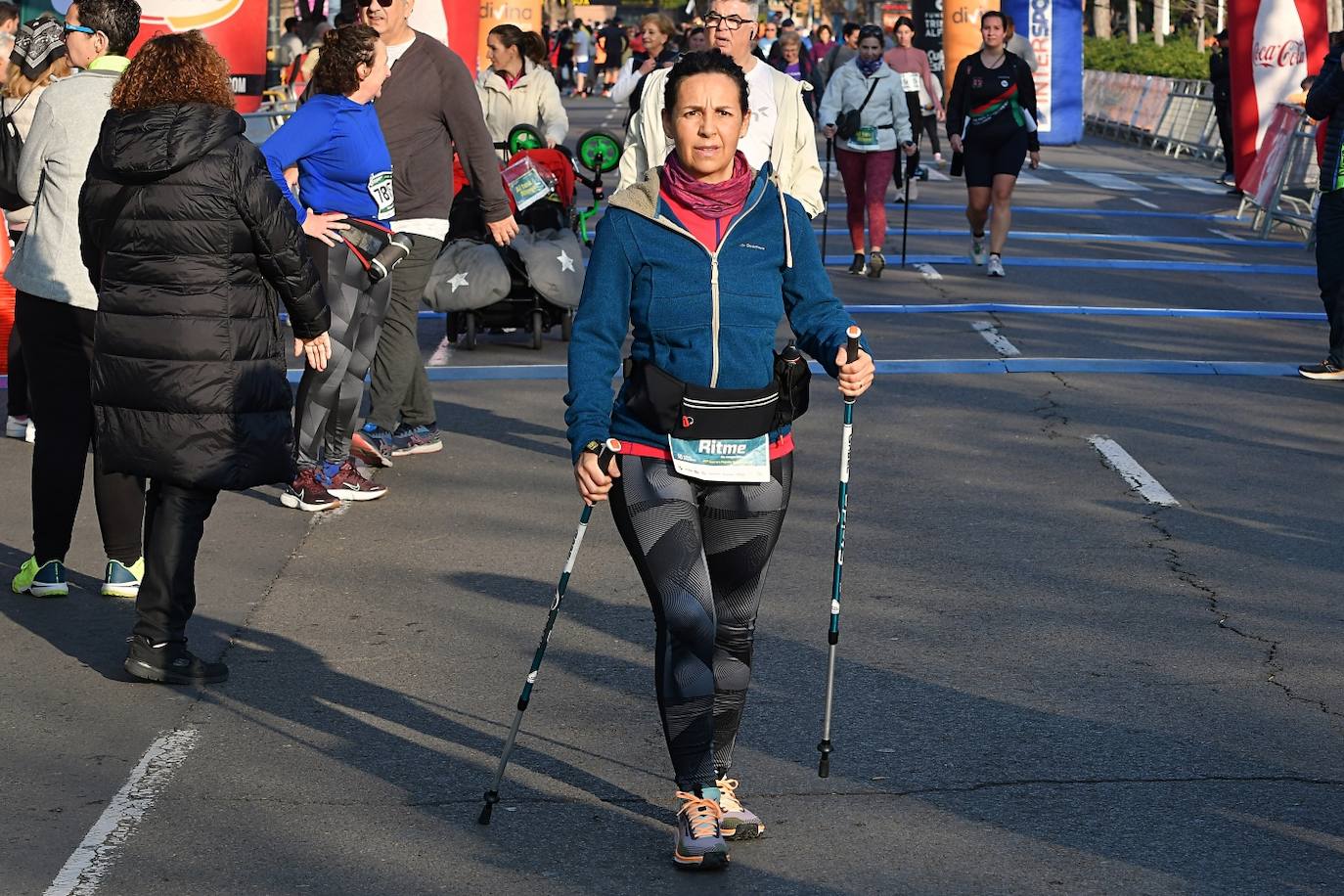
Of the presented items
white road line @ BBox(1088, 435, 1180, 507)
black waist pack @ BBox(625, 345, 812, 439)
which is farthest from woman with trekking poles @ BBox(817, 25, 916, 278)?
black waist pack @ BBox(625, 345, 812, 439)

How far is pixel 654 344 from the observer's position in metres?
4.95

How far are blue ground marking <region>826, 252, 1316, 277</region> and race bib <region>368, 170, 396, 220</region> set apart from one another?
985 centimetres

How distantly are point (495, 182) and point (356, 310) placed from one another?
1.10 m

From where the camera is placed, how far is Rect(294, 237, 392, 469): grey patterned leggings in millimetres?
8656

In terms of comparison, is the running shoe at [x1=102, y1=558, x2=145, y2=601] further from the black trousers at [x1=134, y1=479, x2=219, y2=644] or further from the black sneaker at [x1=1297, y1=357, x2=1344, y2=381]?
the black sneaker at [x1=1297, y1=357, x2=1344, y2=381]

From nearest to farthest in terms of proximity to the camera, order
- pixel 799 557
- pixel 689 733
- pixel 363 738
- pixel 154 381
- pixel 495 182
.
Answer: pixel 689 733
pixel 363 738
pixel 154 381
pixel 799 557
pixel 495 182

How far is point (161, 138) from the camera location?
6180 millimetres

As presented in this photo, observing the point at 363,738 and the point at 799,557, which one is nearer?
the point at 363,738

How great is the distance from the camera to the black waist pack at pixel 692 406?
4871 millimetres

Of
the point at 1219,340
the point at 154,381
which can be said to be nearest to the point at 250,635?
the point at 154,381

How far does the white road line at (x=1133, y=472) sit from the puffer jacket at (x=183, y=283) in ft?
14.5

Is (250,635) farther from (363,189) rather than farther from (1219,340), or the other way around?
(1219,340)

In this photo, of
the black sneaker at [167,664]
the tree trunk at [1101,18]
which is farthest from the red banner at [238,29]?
the tree trunk at [1101,18]

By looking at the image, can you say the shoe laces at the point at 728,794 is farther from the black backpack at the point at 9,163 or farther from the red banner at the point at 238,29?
the red banner at the point at 238,29
